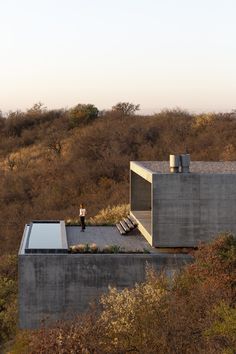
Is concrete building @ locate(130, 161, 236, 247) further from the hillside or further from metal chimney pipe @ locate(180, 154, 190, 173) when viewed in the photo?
the hillside

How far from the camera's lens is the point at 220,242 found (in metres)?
A: 21.2

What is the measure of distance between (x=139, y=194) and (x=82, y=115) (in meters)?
52.3

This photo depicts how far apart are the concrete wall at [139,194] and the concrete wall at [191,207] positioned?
368 inches

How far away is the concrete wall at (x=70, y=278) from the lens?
2241 centimetres

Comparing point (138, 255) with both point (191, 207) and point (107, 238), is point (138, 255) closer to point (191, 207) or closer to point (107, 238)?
point (191, 207)

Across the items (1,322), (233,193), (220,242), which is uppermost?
(233,193)

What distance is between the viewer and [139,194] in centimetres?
3294

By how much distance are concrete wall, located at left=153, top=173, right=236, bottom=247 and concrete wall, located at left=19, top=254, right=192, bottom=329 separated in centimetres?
84

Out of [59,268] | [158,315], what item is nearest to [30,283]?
[59,268]

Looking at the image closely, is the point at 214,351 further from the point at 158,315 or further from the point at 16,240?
the point at 16,240

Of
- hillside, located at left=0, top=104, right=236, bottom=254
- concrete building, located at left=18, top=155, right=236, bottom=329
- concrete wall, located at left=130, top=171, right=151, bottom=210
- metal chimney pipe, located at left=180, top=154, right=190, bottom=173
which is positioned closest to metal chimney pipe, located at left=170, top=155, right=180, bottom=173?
concrete building, located at left=18, top=155, right=236, bottom=329

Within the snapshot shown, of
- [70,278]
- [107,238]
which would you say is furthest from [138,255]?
[107,238]

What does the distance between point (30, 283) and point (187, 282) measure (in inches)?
233

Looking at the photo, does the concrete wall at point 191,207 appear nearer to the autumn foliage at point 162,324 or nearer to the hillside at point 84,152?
the autumn foliage at point 162,324
